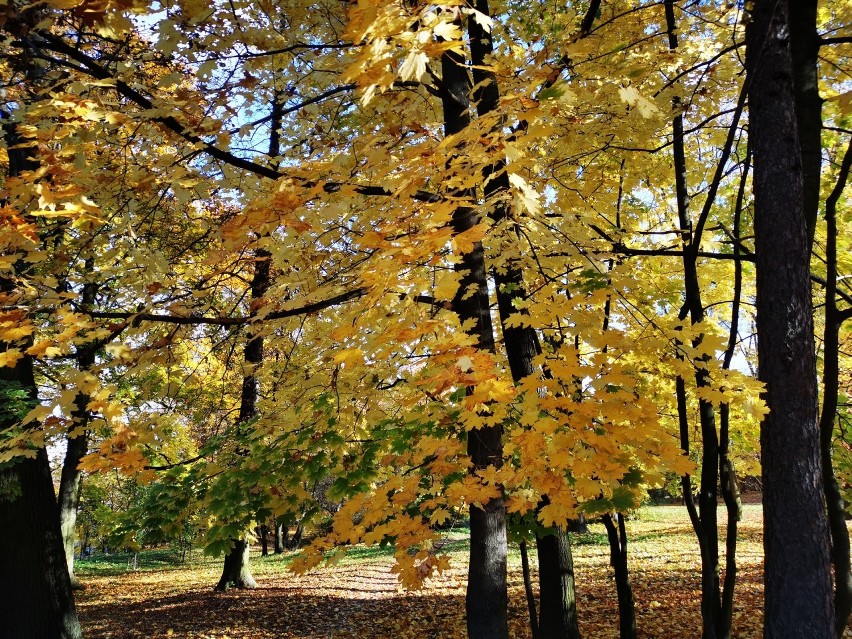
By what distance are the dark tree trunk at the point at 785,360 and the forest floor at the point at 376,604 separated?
19.2 ft

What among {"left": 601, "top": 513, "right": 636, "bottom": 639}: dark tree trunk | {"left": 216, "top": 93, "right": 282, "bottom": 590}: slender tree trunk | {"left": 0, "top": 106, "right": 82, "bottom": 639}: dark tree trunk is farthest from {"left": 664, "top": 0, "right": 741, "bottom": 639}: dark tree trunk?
{"left": 0, "top": 106, "right": 82, "bottom": 639}: dark tree trunk

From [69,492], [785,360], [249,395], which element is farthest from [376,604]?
[785,360]

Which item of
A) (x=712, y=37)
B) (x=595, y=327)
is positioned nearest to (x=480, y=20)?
(x=595, y=327)

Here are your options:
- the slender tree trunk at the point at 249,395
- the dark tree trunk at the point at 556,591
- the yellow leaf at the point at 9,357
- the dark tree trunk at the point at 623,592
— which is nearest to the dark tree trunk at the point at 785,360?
the dark tree trunk at the point at 556,591

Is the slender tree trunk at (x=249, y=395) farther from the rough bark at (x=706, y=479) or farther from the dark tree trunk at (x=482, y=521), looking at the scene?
the rough bark at (x=706, y=479)

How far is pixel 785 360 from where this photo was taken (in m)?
2.43

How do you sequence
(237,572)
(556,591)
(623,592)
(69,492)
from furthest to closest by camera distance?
(69,492) < (237,572) < (623,592) < (556,591)

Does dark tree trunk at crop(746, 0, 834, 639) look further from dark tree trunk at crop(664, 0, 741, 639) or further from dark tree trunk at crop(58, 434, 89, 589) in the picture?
dark tree trunk at crop(58, 434, 89, 589)

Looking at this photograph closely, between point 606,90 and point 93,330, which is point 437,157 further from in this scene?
point 93,330

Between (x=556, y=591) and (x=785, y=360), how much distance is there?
363 cm

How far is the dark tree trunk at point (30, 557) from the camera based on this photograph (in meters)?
5.78

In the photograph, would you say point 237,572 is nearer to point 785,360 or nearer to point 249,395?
point 249,395

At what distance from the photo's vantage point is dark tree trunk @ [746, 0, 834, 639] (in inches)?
90.4

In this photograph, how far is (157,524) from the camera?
4.86 meters
